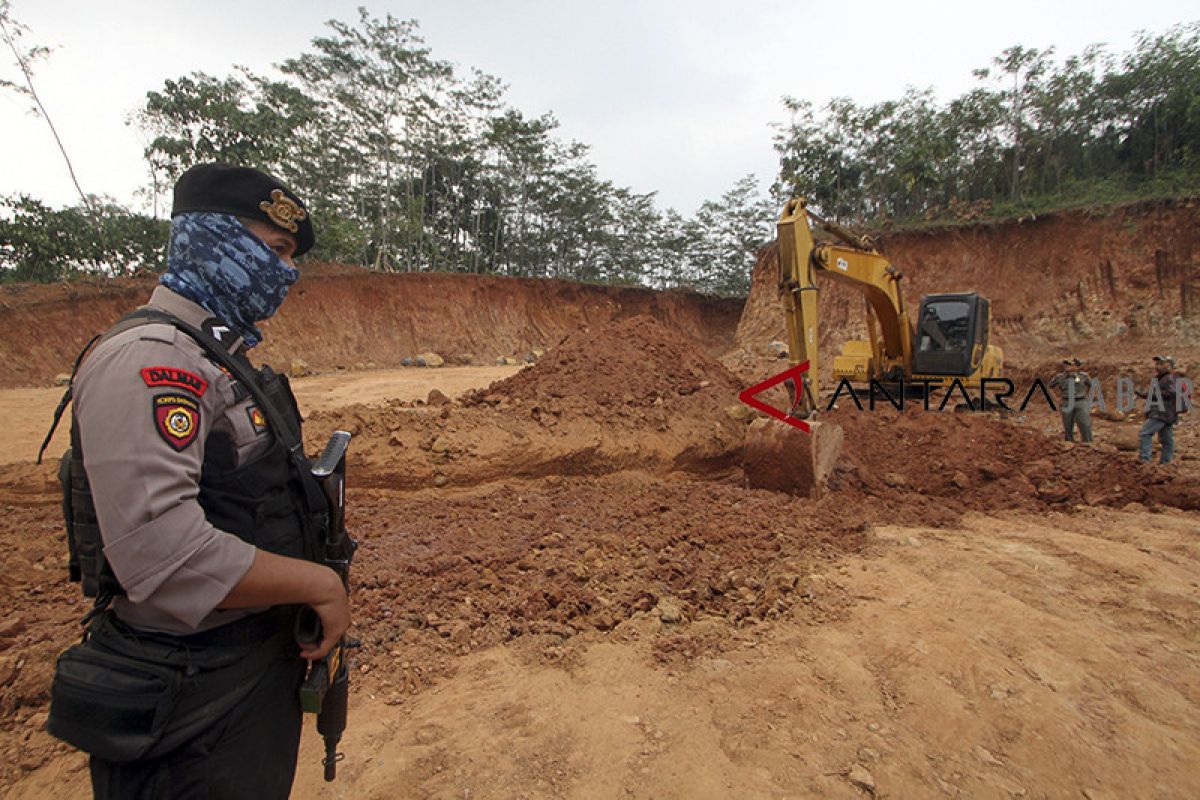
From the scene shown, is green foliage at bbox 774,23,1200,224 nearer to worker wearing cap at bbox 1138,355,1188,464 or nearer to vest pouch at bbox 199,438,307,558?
worker wearing cap at bbox 1138,355,1188,464

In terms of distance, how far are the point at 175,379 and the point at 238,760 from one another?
78 cm

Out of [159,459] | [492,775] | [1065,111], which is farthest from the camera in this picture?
[1065,111]

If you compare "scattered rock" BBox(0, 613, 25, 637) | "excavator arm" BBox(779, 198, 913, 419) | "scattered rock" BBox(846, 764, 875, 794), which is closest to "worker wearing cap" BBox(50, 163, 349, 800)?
"scattered rock" BBox(846, 764, 875, 794)

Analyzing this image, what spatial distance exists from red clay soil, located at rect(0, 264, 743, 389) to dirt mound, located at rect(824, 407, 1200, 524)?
14.6 m

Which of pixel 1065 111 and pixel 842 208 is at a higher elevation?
pixel 1065 111

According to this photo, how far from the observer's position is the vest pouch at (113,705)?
1.07m

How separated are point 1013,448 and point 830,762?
607 centimetres

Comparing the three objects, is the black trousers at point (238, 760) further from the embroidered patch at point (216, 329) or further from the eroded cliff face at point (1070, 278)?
the eroded cliff face at point (1070, 278)

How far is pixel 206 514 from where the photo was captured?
1201 mm

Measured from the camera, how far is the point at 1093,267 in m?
15.9

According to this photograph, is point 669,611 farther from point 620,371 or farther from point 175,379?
point 620,371

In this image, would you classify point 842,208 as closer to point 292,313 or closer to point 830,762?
point 292,313

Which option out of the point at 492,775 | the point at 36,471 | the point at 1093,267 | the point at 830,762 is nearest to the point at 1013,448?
the point at 830,762

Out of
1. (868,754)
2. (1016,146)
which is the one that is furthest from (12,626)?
(1016,146)
